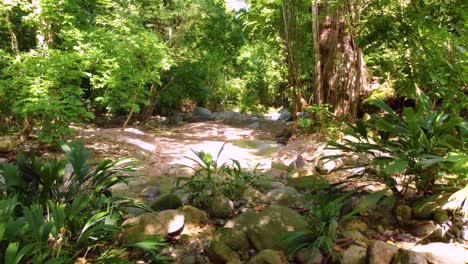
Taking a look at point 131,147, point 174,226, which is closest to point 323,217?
point 174,226

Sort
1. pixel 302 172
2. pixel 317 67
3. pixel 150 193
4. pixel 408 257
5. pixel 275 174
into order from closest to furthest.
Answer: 1. pixel 408 257
2. pixel 150 193
3. pixel 302 172
4. pixel 275 174
5. pixel 317 67

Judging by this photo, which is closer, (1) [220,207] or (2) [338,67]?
(1) [220,207]

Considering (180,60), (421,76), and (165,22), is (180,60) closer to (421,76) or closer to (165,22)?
(165,22)

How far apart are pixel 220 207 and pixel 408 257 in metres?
1.72

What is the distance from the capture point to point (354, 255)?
92.3 inches

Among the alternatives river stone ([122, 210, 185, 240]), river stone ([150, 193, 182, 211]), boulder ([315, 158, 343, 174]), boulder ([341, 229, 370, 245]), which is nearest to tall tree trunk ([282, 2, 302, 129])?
boulder ([315, 158, 343, 174])

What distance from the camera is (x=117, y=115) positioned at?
13430mm

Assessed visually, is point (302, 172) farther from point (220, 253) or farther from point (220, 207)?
point (220, 253)

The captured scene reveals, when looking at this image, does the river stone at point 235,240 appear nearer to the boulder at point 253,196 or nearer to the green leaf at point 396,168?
the boulder at point 253,196

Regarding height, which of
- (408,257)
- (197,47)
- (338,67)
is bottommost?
(408,257)

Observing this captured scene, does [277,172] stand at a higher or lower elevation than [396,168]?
lower

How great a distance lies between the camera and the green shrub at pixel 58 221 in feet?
6.75

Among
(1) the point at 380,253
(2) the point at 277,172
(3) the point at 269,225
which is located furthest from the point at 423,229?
(2) the point at 277,172

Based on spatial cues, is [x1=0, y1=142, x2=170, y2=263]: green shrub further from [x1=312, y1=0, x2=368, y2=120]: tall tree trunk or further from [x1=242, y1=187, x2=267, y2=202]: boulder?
[x1=312, y1=0, x2=368, y2=120]: tall tree trunk
